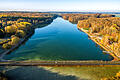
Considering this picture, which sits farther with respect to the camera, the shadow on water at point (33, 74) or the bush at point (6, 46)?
the bush at point (6, 46)

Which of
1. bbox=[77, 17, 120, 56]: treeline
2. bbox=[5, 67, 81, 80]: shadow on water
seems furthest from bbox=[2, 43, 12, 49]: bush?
bbox=[77, 17, 120, 56]: treeline

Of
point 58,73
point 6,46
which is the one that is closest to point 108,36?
point 58,73

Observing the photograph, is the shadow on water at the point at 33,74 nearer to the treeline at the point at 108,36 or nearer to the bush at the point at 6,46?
the bush at the point at 6,46

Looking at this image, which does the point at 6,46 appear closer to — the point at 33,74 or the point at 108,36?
the point at 33,74

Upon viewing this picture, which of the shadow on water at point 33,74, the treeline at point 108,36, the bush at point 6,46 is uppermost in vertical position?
the treeline at point 108,36

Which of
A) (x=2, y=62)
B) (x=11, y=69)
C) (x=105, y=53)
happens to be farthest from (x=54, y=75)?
(x=105, y=53)

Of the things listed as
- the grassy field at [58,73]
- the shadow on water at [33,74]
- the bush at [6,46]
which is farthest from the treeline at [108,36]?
the bush at [6,46]

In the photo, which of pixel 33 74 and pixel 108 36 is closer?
pixel 33 74

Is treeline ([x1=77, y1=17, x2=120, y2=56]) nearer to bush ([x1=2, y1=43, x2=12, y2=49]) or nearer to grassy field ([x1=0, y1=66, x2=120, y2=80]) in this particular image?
grassy field ([x1=0, y1=66, x2=120, y2=80])

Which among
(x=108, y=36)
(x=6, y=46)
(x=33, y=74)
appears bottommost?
(x=33, y=74)
